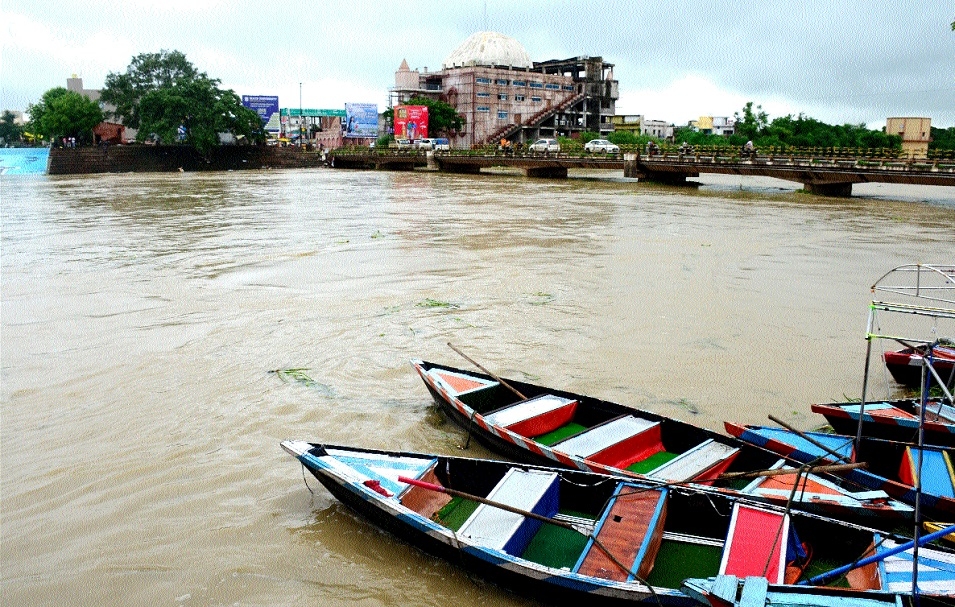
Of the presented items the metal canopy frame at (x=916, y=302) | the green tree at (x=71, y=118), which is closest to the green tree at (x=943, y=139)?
the metal canopy frame at (x=916, y=302)

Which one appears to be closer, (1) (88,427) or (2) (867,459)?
(2) (867,459)

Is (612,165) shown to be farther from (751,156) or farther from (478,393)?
(478,393)

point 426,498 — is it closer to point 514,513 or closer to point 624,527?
point 514,513

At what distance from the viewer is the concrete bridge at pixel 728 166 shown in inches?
1172

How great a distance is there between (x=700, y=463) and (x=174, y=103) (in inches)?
Result: 2463

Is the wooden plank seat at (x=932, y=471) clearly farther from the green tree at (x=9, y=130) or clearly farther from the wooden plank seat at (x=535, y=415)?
the green tree at (x=9, y=130)

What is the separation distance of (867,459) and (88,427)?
258 inches

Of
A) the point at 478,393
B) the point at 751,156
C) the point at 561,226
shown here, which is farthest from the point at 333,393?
the point at 751,156

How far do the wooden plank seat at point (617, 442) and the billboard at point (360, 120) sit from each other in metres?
74.0

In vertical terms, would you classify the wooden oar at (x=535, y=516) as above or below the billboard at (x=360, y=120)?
below

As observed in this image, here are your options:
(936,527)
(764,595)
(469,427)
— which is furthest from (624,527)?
(469,427)

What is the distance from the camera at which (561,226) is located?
21.6 metres

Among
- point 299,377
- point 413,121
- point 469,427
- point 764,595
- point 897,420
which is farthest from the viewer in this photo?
point 413,121

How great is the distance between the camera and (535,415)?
19.6 feet
